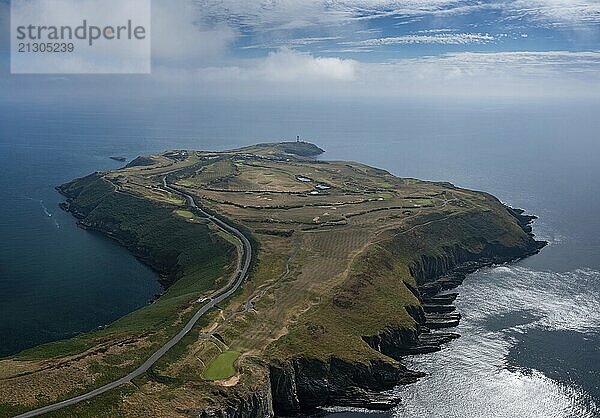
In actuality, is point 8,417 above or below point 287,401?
above

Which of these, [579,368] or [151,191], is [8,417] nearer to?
[579,368]

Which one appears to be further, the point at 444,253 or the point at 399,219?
the point at 399,219

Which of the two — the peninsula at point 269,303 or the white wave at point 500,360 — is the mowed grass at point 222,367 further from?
the white wave at point 500,360

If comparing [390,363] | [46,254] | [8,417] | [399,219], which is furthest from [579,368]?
[46,254]

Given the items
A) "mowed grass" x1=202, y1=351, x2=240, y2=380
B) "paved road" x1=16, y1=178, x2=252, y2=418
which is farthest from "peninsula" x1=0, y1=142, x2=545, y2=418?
"paved road" x1=16, y1=178, x2=252, y2=418

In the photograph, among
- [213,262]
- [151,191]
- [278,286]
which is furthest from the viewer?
[151,191]

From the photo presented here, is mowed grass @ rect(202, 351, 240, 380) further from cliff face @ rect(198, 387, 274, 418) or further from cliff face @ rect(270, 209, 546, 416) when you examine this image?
cliff face @ rect(270, 209, 546, 416)

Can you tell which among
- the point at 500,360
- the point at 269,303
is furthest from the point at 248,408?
the point at 500,360

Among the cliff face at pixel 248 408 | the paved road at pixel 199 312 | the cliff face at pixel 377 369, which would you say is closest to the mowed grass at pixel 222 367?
the cliff face at pixel 248 408
